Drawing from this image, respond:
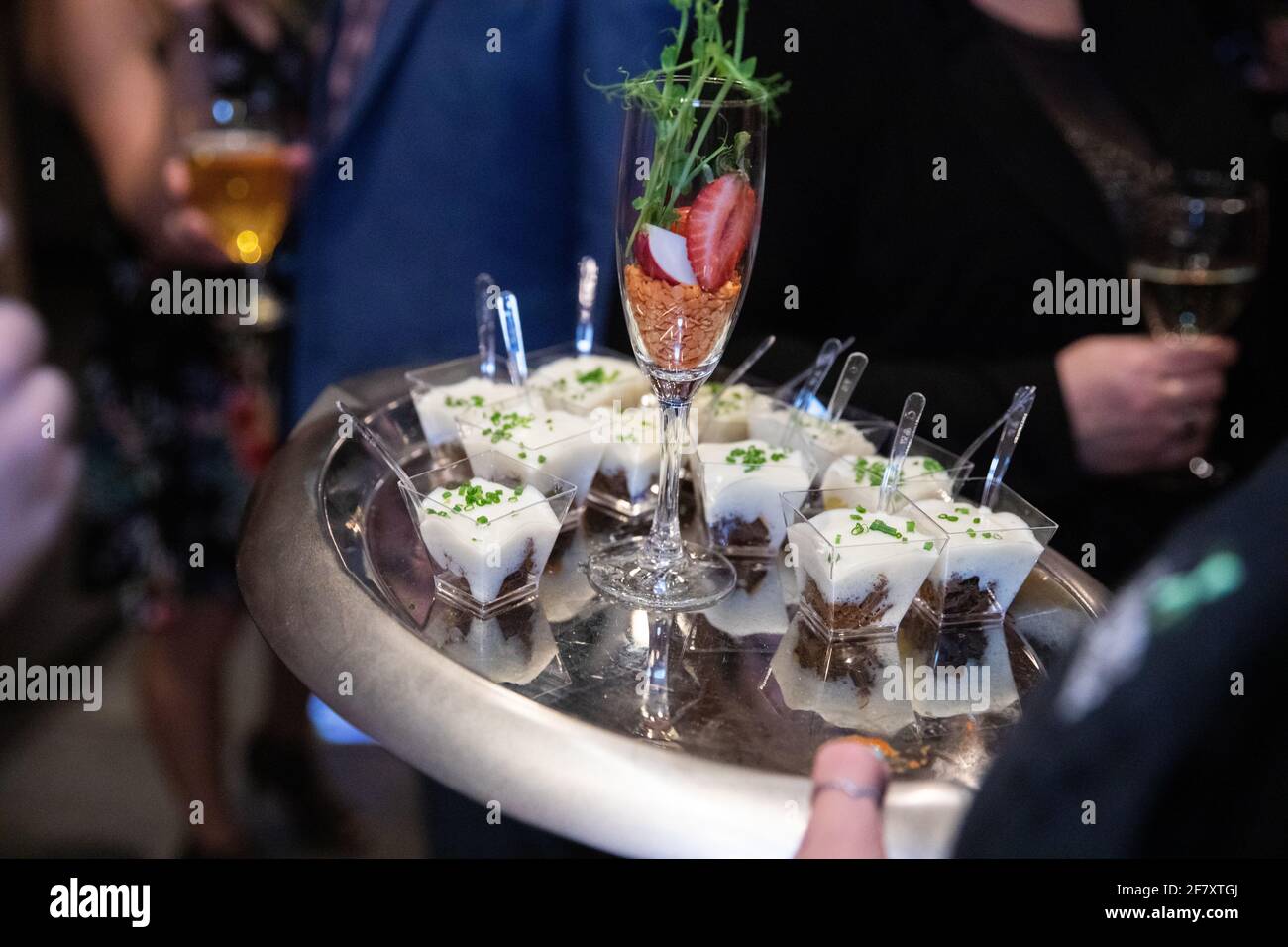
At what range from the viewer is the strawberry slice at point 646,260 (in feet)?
4.65

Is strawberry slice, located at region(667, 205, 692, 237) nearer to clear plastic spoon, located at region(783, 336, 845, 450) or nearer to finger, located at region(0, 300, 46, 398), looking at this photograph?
clear plastic spoon, located at region(783, 336, 845, 450)

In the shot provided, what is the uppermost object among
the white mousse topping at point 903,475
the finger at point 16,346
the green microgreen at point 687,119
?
the green microgreen at point 687,119

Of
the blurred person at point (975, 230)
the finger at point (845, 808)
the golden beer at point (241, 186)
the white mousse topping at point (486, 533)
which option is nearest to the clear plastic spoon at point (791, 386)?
the blurred person at point (975, 230)

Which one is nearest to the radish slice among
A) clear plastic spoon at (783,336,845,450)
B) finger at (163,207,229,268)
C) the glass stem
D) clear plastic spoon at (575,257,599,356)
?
the glass stem

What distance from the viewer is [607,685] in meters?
1.21

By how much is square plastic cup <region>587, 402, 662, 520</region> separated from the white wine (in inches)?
40.5

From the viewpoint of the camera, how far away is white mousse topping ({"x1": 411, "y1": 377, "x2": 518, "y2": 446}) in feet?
5.89

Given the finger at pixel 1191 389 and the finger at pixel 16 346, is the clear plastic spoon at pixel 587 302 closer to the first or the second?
the finger at pixel 1191 389

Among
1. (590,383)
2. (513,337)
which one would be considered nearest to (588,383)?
(590,383)

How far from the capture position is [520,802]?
3.35ft

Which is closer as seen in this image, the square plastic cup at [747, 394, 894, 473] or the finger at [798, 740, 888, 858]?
the finger at [798, 740, 888, 858]

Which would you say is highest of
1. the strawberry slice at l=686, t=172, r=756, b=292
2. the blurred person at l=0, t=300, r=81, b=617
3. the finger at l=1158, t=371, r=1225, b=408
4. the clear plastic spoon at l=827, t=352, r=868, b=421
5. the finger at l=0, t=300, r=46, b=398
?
the strawberry slice at l=686, t=172, r=756, b=292

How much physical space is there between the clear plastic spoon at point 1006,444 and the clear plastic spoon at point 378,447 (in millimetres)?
729
